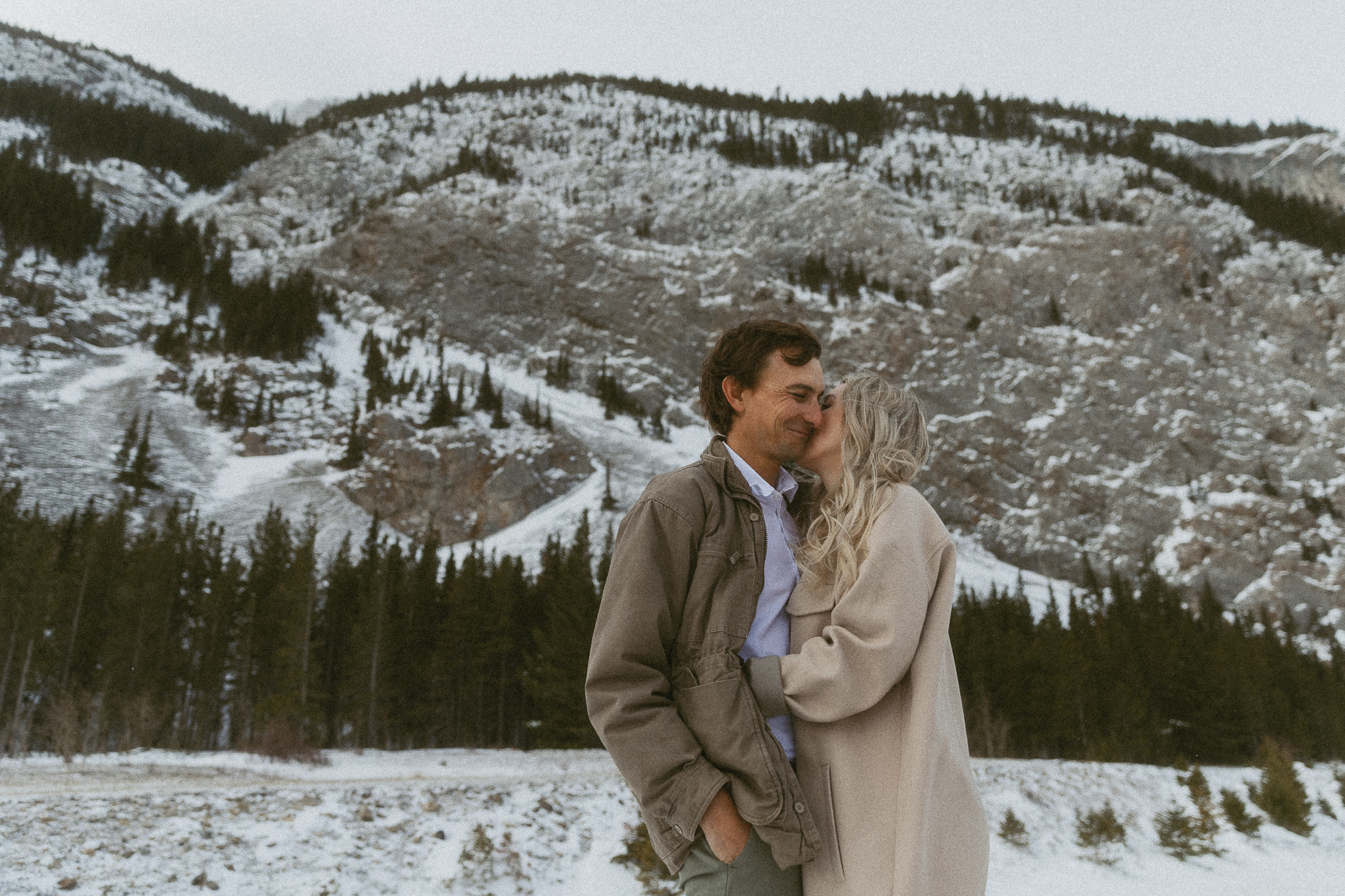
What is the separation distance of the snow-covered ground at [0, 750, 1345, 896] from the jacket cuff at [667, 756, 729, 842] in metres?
10.2

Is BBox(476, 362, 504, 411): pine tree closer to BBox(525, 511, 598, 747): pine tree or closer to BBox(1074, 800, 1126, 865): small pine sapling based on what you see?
BBox(525, 511, 598, 747): pine tree

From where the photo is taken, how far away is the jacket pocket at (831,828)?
253cm

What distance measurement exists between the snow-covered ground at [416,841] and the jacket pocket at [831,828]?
10278mm

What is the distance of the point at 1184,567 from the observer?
7850 centimetres

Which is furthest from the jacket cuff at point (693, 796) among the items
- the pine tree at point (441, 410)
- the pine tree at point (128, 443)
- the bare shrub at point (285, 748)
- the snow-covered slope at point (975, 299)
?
the snow-covered slope at point (975, 299)

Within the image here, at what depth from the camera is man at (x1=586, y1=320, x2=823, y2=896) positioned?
2.46m

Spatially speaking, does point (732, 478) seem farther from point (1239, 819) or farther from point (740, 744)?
point (1239, 819)

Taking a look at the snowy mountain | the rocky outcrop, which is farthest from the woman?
the rocky outcrop

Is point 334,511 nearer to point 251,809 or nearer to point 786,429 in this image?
point 251,809

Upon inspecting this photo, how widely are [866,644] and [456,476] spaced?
73.1 meters

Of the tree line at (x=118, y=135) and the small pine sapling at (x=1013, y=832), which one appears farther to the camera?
the tree line at (x=118, y=135)

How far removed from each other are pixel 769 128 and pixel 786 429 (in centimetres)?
15625

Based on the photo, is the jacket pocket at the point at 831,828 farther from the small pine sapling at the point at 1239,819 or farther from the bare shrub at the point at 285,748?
the bare shrub at the point at 285,748

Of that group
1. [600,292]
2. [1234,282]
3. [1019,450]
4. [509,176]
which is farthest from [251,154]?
[1234,282]
